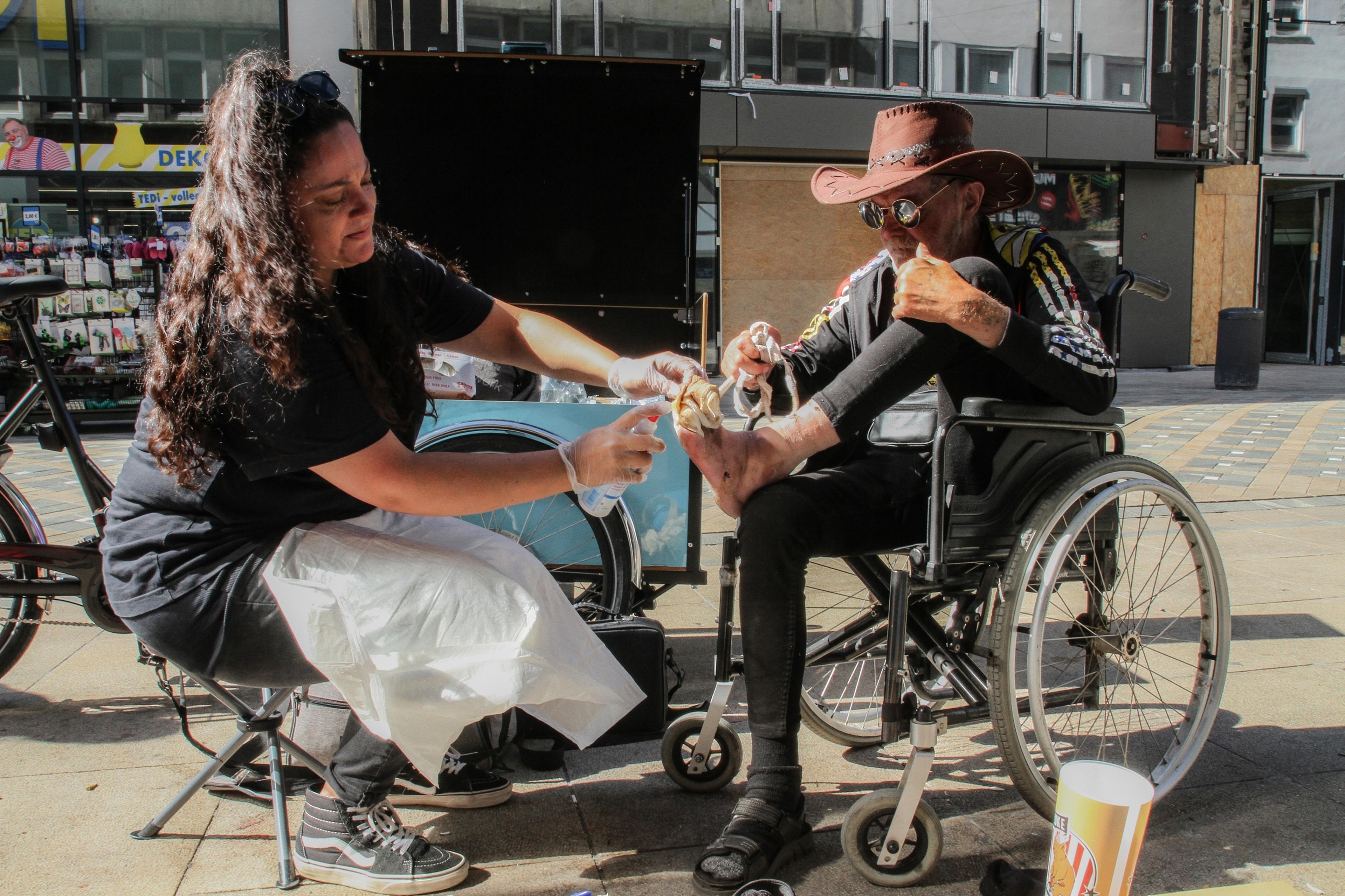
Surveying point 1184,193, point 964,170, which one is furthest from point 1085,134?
point 964,170

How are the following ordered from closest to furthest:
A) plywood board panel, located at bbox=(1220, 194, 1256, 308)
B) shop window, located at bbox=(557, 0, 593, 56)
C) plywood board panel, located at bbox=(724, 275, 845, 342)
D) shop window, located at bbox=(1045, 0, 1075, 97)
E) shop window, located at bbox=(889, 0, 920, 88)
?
1. shop window, located at bbox=(557, 0, 593, 56)
2. plywood board panel, located at bbox=(724, 275, 845, 342)
3. shop window, located at bbox=(889, 0, 920, 88)
4. shop window, located at bbox=(1045, 0, 1075, 97)
5. plywood board panel, located at bbox=(1220, 194, 1256, 308)

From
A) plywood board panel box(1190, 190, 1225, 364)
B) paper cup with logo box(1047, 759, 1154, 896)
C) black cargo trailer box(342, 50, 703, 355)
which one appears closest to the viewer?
paper cup with logo box(1047, 759, 1154, 896)

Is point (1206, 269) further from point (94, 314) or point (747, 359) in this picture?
point (747, 359)

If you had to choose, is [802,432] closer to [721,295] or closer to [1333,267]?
[721,295]

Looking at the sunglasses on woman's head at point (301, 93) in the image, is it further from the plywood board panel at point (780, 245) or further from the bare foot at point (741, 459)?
the plywood board panel at point (780, 245)

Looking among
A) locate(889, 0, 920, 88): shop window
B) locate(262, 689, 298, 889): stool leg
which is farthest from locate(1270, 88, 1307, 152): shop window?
locate(262, 689, 298, 889): stool leg

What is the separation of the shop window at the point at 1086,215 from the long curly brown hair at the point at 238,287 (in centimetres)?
1329

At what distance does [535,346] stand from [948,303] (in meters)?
0.92

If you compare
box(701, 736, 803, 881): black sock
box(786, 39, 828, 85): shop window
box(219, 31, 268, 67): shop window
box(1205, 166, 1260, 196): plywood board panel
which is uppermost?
box(786, 39, 828, 85): shop window

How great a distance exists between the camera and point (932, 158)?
2.34 m

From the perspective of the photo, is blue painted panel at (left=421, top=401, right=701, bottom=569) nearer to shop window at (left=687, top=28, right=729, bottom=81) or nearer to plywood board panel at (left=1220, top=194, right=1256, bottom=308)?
shop window at (left=687, top=28, right=729, bottom=81)

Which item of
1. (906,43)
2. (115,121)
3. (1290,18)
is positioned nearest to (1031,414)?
(115,121)

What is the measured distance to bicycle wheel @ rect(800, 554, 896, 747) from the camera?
2.43 meters

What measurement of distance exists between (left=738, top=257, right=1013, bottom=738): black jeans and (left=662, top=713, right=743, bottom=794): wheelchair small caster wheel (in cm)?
34
